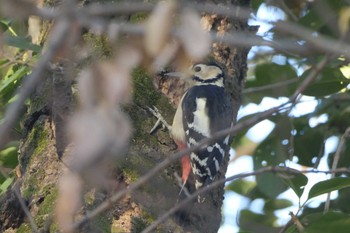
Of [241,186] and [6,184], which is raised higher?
[6,184]

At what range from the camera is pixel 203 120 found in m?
4.16

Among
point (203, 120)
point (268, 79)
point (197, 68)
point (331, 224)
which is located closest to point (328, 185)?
point (331, 224)

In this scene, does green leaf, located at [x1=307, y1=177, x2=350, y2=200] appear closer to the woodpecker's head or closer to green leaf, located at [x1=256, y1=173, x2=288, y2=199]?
the woodpecker's head

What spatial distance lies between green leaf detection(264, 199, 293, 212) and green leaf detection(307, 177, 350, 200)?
1.35m

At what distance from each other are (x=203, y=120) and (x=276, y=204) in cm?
78

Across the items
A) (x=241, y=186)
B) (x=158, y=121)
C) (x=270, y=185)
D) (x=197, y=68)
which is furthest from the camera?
(x=241, y=186)

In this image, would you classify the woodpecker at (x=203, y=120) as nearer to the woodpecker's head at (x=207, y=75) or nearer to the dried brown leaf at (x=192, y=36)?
the woodpecker's head at (x=207, y=75)

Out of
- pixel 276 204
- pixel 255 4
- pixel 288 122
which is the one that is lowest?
pixel 276 204

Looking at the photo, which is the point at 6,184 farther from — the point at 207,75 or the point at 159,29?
the point at 159,29

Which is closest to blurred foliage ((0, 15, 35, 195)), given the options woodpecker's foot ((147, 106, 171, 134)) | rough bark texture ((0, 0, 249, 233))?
rough bark texture ((0, 0, 249, 233))

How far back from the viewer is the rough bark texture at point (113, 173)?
2.87 m

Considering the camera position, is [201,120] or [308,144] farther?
[308,144]

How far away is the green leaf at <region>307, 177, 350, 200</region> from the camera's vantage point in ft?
10.3

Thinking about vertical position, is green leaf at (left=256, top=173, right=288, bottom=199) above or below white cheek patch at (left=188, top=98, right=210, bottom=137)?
below
